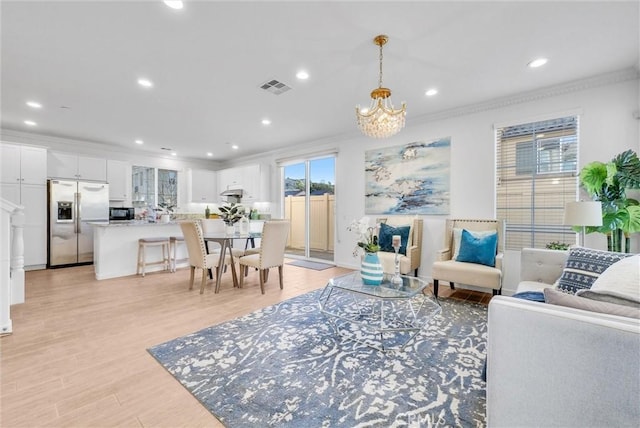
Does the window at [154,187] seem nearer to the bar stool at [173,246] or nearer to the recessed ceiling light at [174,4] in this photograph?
the bar stool at [173,246]

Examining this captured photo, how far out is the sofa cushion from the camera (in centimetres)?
98

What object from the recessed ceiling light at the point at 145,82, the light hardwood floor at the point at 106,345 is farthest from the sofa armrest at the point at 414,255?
the recessed ceiling light at the point at 145,82

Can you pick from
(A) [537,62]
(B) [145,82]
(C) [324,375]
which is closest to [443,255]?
(A) [537,62]

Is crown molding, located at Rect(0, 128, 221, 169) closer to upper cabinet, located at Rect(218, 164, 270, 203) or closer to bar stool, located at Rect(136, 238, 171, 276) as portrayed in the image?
upper cabinet, located at Rect(218, 164, 270, 203)

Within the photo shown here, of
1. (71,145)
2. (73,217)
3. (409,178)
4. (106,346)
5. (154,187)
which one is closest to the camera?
(106,346)

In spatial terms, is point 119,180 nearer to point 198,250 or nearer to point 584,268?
point 198,250

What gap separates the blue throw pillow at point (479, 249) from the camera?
3.45 meters

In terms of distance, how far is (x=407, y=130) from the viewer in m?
4.77

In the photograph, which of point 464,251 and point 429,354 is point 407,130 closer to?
point 464,251

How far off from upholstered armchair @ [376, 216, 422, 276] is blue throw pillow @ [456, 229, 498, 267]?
2.17 feet

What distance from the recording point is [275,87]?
3510 millimetres

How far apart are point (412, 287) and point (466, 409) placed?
1.11 m

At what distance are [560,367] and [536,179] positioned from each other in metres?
3.52

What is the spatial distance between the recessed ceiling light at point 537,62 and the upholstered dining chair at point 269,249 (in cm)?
339
